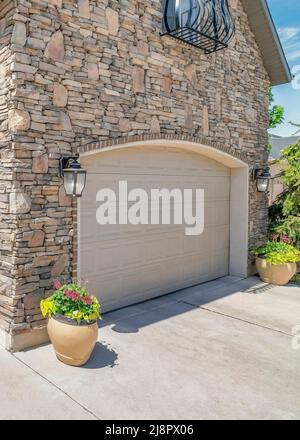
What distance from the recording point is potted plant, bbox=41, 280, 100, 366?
4273 mm

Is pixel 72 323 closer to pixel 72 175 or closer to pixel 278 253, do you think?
pixel 72 175

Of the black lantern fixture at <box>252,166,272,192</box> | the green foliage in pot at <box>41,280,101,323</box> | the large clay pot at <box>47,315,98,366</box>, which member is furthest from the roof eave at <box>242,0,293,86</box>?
the large clay pot at <box>47,315,98,366</box>

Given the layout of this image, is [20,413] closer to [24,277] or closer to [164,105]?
[24,277]

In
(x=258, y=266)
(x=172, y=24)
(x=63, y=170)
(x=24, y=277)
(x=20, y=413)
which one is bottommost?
(x=20, y=413)

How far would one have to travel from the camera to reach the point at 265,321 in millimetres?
5973

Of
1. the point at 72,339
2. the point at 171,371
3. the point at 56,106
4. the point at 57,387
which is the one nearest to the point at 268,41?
the point at 56,106

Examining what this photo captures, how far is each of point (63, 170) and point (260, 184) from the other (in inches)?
216

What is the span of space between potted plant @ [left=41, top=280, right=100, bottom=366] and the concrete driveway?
0.61ft

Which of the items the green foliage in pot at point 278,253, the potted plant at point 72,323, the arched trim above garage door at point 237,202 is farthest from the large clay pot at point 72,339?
the green foliage in pot at point 278,253

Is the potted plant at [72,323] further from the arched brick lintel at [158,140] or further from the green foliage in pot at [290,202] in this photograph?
the green foliage in pot at [290,202]

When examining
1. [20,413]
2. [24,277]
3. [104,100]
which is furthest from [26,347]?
[104,100]

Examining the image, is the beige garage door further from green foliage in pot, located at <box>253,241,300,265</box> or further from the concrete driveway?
green foliage in pot, located at <box>253,241,300,265</box>

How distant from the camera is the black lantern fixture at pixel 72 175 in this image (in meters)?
4.82

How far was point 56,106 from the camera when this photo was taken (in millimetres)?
4875
